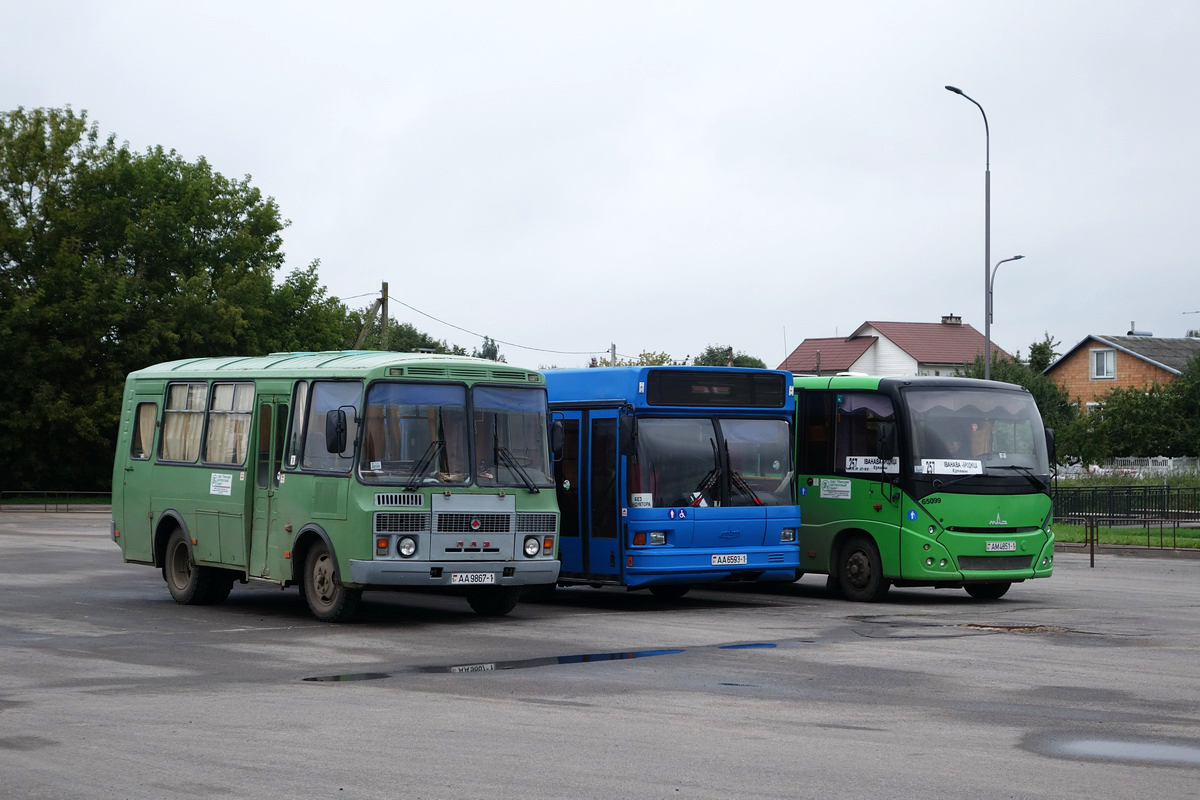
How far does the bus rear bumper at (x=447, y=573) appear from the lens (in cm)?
1522

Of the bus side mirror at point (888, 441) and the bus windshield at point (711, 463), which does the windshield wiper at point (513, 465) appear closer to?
the bus windshield at point (711, 463)

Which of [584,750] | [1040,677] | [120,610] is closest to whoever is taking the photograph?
[584,750]

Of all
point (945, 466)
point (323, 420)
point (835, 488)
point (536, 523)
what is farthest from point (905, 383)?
point (323, 420)

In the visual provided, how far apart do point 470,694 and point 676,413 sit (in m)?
7.35

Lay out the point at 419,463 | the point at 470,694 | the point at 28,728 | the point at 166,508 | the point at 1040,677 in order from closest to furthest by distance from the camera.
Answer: the point at 28,728
the point at 470,694
the point at 1040,677
the point at 419,463
the point at 166,508

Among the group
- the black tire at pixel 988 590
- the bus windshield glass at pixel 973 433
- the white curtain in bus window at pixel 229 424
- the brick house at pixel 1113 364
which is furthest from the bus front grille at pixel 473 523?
the brick house at pixel 1113 364

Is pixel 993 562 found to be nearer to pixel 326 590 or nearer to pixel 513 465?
pixel 513 465

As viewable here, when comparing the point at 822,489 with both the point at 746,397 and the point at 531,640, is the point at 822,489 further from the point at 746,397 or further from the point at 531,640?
the point at 531,640

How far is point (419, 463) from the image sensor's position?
15.7 metres

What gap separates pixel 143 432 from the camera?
64.4 ft

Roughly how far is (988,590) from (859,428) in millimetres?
2886

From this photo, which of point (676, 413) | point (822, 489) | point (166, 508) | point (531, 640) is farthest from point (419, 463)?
Result: point (822, 489)

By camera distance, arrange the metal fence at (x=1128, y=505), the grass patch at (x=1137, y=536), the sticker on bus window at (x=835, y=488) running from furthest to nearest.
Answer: the metal fence at (x=1128, y=505) < the grass patch at (x=1137, y=536) < the sticker on bus window at (x=835, y=488)

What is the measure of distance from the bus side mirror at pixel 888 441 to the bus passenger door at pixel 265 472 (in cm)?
704
